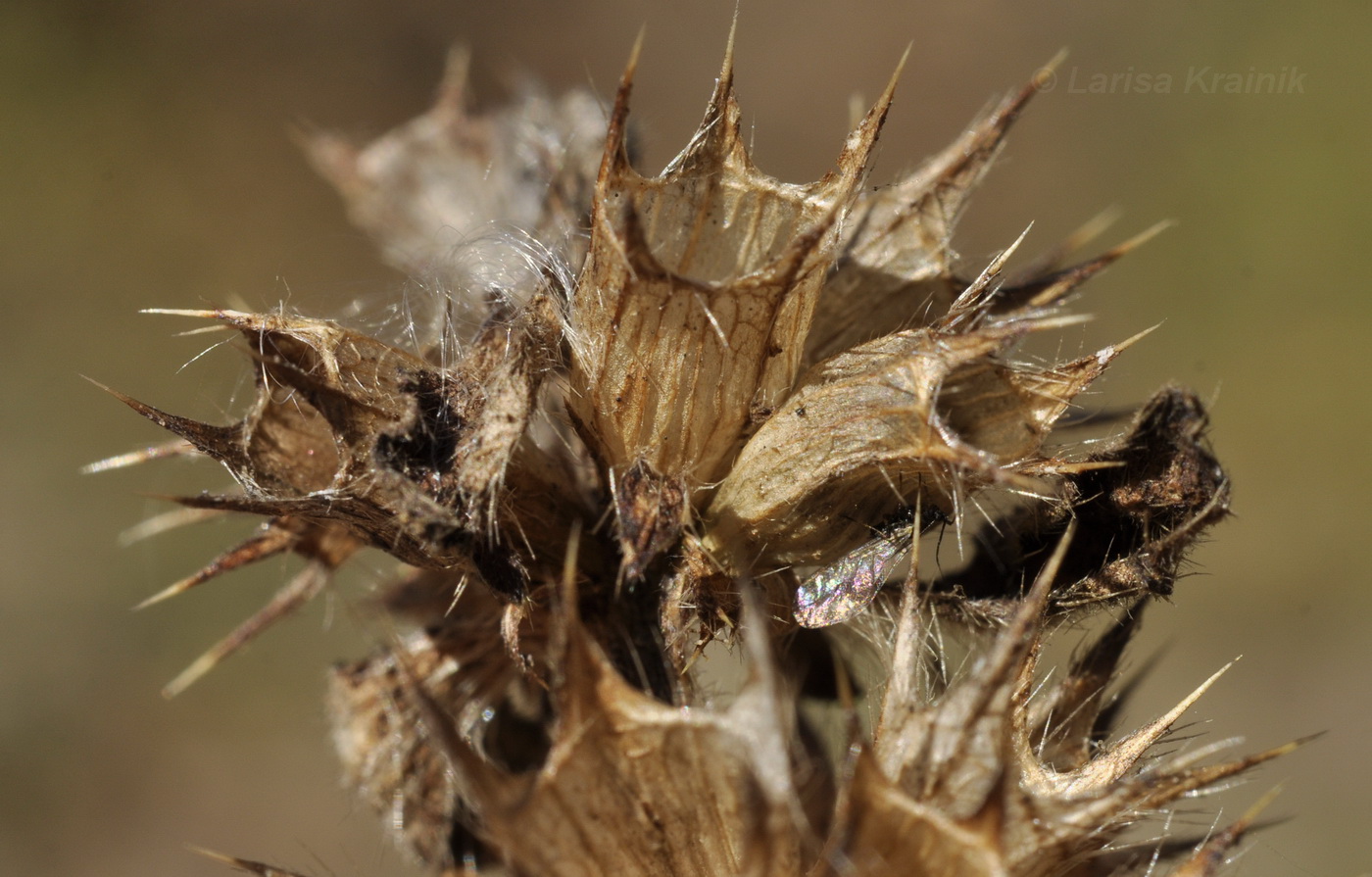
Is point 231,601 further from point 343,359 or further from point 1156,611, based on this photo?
point 1156,611

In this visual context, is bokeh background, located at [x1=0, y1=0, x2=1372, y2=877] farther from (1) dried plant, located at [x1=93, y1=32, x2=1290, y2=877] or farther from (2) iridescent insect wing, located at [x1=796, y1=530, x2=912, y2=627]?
(2) iridescent insect wing, located at [x1=796, y1=530, x2=912, y2=627]

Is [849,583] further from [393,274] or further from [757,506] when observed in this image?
[393,274]

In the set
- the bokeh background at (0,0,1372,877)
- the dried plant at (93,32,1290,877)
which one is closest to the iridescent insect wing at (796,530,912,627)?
the dried plant at (93,32,1290,877)

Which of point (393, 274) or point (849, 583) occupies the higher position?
point (393, 274)

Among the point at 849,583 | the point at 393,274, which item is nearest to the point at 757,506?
the point at 849,583

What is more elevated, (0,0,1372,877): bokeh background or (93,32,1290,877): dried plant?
(0,0,1372,877): bokeh background

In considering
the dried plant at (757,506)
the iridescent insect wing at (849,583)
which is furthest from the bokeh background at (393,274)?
the iridescent insect wing at (849,583)

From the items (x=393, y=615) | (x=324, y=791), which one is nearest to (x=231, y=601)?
(x=324, y=791)

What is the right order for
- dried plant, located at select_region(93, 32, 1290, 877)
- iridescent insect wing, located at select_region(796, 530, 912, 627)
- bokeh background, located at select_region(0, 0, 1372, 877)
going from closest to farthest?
dried plant, located at select_region(93, 32, 1290, 877), iridescent insect wing, located at select_region(796, 530, 912, 627), bokeh background, located at select_region(0, 0, 1372, 877)
